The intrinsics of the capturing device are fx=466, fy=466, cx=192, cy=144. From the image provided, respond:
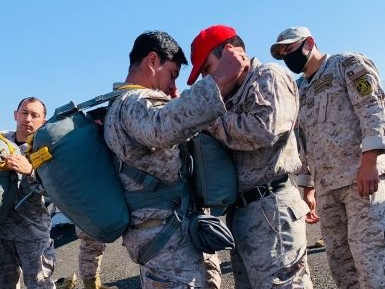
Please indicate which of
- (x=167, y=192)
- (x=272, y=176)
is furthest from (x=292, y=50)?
(x=167, y=192)

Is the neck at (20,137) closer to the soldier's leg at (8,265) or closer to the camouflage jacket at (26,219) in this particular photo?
the camouflage jacket at (26,219)

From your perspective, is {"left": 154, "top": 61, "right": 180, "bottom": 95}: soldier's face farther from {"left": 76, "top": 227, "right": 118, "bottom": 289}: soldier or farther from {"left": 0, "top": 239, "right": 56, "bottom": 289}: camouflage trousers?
{"left": 76, "top": 227, "right": 118, "bottom": 289}: soldier

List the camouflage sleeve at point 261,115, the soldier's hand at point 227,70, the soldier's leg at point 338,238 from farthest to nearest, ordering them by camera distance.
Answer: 1. the soldier's leg at point 338,238
2. the camouflage sleeve at point 261,115
3. the soldier's hand at point 227,70

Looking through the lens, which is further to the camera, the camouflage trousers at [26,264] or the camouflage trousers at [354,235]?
the camouflage trousers at [26,264]

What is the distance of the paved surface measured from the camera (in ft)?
15.4

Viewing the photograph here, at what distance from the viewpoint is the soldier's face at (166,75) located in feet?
7.43

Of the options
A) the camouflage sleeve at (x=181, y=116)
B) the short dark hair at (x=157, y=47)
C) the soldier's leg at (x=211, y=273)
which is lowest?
the soldier's leg at (x=211, y=273)

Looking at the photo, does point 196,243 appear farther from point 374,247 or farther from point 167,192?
point 374,247

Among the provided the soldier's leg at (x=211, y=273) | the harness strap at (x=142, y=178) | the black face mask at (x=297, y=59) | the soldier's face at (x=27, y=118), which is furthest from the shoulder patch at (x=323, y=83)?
the soldier's face at (x=27, y=118)

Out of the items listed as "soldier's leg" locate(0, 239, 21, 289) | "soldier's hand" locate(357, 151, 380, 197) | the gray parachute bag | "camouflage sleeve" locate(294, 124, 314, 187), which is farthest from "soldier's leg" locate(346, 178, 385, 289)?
"soldier's leg" locate(0, 239, 21, 289)

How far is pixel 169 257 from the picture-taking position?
1.99 metres

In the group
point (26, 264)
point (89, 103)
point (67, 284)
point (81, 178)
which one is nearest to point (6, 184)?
point (26, 264)

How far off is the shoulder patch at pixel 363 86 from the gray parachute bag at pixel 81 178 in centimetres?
165

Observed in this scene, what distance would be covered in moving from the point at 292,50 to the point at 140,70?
1406mm
